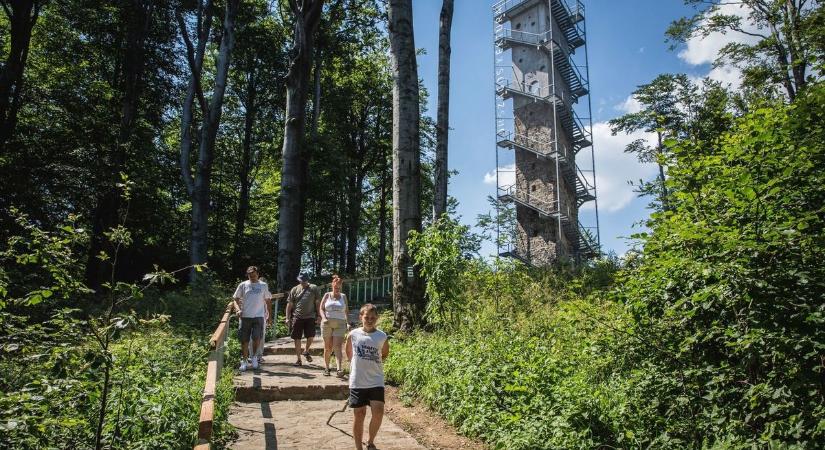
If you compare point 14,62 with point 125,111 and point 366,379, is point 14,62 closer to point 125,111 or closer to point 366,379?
point 125,111

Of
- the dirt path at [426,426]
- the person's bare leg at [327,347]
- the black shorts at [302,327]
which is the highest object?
the black shorts at [302,327]

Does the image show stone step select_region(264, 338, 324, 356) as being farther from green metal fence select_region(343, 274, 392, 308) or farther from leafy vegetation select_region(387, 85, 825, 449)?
green metal fence select_region(343, 274, 392, 308)

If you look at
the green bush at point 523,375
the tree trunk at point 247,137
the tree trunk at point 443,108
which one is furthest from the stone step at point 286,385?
the tree trunk at point 247,137

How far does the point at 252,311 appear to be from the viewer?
30.3ft

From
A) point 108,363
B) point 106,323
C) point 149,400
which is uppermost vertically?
point 106,323

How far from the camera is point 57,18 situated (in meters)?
21.9

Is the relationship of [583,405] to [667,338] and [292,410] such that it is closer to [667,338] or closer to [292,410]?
[667,338]

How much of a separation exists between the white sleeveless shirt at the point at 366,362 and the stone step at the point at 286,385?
264 cm

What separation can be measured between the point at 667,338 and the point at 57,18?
86.2 ft

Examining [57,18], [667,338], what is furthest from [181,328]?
[57,18]

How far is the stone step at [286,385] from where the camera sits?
7910mm

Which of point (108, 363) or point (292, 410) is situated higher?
point (108, 363)

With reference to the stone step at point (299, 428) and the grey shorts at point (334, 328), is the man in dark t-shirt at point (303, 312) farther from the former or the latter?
the stone step at point (299, 428)

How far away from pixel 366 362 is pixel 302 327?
4629mm
